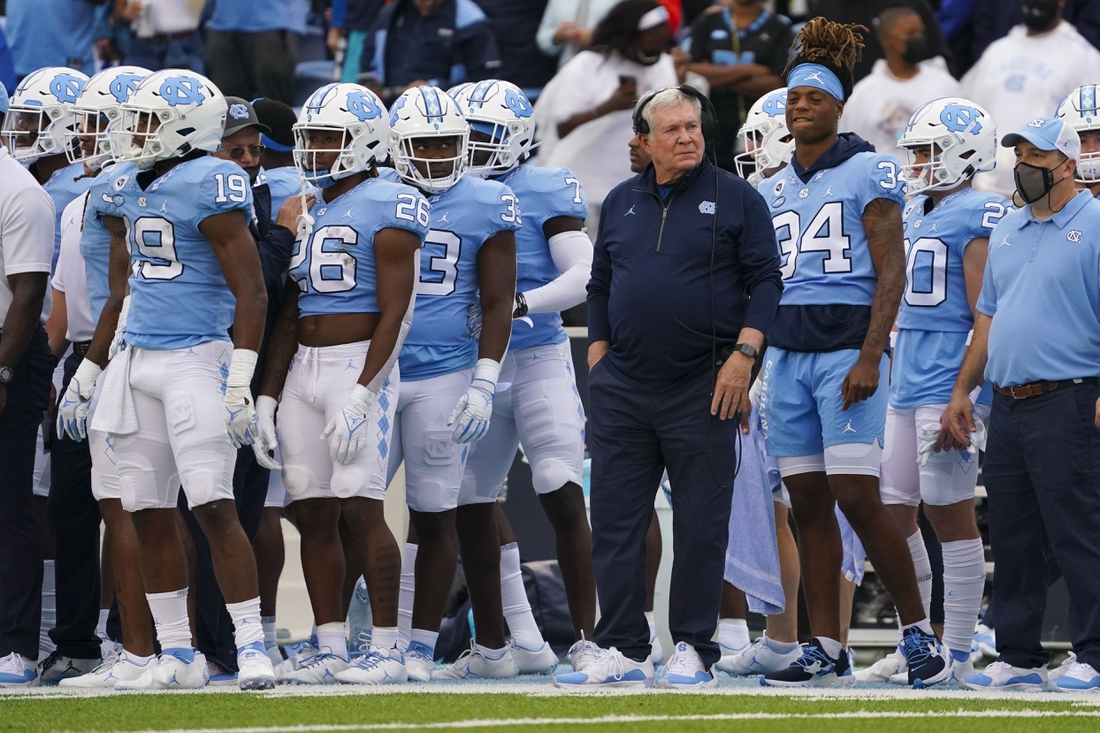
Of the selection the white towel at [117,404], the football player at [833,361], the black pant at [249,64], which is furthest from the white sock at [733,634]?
the black pant at [249,64]

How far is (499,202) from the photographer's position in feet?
21.5

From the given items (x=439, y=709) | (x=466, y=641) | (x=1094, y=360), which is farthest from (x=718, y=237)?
(x=466, y=641)

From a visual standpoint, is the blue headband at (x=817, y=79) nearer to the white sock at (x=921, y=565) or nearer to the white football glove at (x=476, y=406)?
the white football glove at (x=476, y=406)

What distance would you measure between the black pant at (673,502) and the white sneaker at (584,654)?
40mm

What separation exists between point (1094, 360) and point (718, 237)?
1393 millimetres

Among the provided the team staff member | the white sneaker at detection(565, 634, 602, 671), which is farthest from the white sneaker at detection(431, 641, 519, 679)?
the team staff member

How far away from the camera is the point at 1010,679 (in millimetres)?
6094

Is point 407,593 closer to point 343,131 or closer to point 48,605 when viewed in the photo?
point 48,605

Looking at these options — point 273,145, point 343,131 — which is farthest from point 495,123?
point 273,145

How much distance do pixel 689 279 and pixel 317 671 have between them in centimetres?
190

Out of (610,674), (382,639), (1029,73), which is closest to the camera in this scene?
(610,674)

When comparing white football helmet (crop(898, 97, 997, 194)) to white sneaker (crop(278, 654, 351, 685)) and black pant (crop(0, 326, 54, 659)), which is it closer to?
white sneaker (crop(278, 654, 351, 685))

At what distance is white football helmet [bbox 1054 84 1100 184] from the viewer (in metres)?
6.87

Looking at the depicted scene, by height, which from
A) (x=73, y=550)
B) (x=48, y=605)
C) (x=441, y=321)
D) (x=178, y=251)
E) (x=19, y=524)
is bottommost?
(x=48, y=605)
